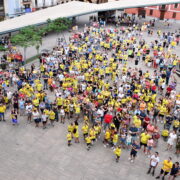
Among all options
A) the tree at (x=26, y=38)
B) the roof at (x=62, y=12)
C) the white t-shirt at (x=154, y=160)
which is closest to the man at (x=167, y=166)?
the white t-shirt at (x=154, y=160)

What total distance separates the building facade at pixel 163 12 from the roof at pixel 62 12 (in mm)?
4797

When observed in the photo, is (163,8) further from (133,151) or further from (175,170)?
(175,170)

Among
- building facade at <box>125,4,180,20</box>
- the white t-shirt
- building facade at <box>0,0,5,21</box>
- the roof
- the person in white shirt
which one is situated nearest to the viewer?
the white t-shirt

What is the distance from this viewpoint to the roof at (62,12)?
114 ft

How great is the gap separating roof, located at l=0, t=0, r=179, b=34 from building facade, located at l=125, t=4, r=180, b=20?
15.7 ft

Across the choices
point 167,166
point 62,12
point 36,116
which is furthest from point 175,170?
point 62,12

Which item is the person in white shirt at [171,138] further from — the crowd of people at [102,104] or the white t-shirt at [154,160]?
the white t-shirt at [154,160]

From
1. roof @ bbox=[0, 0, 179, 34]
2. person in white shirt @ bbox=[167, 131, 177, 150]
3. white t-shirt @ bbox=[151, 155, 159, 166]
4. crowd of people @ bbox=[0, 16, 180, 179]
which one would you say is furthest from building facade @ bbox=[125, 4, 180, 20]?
white t-shirt @ bbox=[151, 155, 159, 166]

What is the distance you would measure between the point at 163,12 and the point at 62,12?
21.3 meters

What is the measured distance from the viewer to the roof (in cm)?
3461

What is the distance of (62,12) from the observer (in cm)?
4194

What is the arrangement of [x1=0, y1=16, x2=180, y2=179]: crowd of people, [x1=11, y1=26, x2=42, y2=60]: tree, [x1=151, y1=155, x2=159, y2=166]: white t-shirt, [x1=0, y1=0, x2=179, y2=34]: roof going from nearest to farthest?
1. [x1=151, y1=155, x2=159, y2=166]: white t-shirt
2. [x1=0, y1=16, x2=180, y2=179]: crowd of people
3. [x1=11, y1=26, x2=42, y2=60]: tree
4. [x1=0, y1=0, x2=179, y2=34]: roof

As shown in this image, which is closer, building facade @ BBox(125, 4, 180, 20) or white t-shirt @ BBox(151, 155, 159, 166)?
white t-shirt @ BBox(151, 155, 159, 166)

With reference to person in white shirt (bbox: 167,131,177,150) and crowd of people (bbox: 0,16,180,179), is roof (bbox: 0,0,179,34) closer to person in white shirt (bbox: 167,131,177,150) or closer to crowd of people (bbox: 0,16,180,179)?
crowd of people (bbox: 0,16,180,179)
